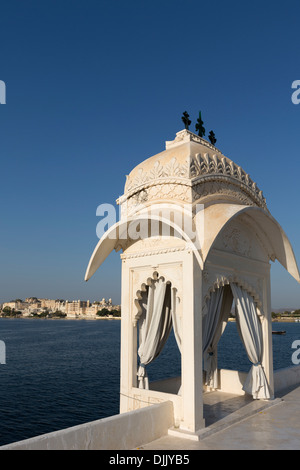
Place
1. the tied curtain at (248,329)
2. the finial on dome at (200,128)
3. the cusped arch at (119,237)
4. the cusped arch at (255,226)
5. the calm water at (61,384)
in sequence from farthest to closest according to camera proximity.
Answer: the calm water at (61,384) < the finial on dome at (200,128) < the tied curtain at (248,329) < the cusped arch at (255,226) < the cusped arch at (119,237)

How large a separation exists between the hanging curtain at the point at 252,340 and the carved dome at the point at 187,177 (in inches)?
66.3

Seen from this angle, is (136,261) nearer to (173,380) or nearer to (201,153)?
(201,153)

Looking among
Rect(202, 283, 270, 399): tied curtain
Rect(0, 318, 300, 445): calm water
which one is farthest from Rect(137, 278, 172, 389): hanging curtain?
Rect(0, 318, 300, 445): calm water

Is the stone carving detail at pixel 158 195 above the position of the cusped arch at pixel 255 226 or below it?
above

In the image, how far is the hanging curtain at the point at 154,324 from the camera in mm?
5988

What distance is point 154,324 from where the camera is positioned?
20.0 ft

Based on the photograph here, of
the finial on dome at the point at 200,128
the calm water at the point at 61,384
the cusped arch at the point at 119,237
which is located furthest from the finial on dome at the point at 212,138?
the calm water at the point at 61,384

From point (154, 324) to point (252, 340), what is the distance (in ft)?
6.09

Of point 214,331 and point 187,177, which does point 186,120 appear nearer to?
point 187,177

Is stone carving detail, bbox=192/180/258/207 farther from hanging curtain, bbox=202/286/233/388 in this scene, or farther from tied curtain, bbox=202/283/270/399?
hanging curtain, bbox=202/286/233/388

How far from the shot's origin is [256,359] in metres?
6.82

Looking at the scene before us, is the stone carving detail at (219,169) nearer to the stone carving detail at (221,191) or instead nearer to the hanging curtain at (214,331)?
the stone carving detail at (221,191)
